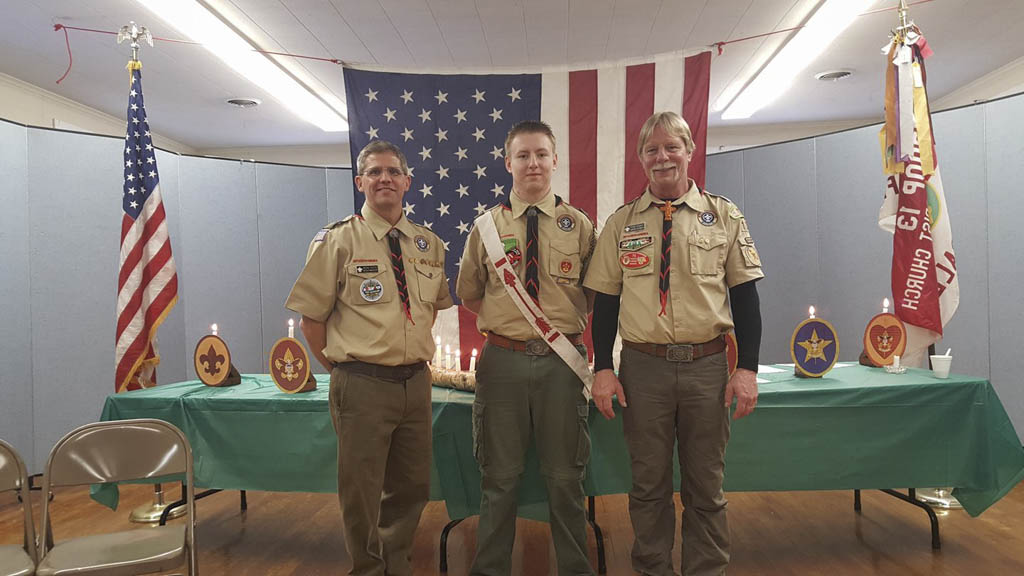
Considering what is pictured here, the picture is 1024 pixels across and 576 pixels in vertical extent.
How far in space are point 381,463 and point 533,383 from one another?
0.62 m

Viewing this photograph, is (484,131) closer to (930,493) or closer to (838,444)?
(838,444)

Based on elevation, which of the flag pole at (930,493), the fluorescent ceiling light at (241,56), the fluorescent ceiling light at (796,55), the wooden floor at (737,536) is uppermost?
the fluorescent ceiling light at (796,55)

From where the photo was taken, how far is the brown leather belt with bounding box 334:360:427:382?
2.25m

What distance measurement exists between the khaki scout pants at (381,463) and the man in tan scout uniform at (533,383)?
249 mm

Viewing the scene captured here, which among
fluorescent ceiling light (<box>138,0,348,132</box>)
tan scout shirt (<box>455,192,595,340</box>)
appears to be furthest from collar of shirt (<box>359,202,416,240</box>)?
fluorescent ceiling light (<box>138,0,348,132</box>)

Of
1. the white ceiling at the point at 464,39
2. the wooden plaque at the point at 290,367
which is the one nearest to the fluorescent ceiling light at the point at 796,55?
the white ceiling at the point at 464,39

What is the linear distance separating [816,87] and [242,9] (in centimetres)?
527

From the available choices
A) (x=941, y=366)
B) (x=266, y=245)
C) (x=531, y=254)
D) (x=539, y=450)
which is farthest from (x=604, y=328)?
(x=266, y=245)

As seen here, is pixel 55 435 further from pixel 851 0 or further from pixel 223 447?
pixel 851 0

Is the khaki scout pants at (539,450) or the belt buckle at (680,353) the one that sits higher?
the belt buckle at (680,353)

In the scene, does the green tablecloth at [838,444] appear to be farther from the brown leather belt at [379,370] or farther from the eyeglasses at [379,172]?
the eyeglasses at [379,172]

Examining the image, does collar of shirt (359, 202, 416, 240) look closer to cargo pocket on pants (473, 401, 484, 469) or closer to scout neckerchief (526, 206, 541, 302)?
scout neckerchief (526, 206, 541, 302)

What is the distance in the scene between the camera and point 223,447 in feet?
9.51

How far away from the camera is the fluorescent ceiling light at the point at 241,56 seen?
3.97m
